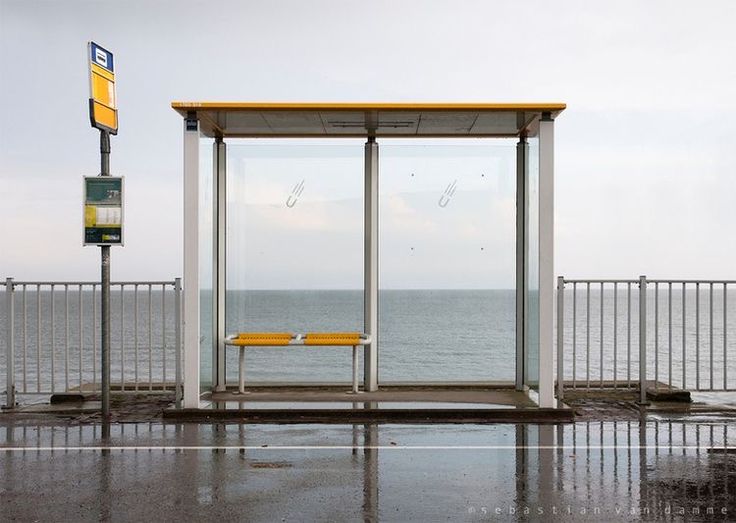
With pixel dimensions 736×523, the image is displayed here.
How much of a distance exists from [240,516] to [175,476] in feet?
3.92

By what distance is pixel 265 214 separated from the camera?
33.9ft

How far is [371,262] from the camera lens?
1023cm

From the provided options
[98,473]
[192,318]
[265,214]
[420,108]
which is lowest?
[98,473]

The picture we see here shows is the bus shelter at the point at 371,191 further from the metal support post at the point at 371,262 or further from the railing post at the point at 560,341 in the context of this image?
the railing post at the point at 560,341

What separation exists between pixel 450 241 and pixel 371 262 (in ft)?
3.41

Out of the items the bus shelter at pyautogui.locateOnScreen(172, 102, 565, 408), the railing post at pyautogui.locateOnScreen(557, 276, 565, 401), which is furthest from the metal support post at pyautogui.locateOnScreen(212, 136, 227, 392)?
the railing post at pyautogui.locateOnScreen(557, 276, 565, 401)

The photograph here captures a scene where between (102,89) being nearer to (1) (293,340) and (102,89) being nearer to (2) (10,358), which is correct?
(2) (10,358)

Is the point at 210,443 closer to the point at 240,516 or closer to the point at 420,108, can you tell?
the point at 240,516

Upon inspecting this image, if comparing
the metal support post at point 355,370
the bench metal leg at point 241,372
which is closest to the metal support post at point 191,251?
the bench metal leg at point 241,372

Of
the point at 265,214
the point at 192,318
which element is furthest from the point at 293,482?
the point at 265,214

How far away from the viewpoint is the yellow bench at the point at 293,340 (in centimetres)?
962

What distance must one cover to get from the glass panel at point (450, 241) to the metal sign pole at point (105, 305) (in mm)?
3293

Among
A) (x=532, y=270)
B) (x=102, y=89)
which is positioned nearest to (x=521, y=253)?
(x=532, y=270)

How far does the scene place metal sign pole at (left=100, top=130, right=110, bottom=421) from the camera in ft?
29.0
